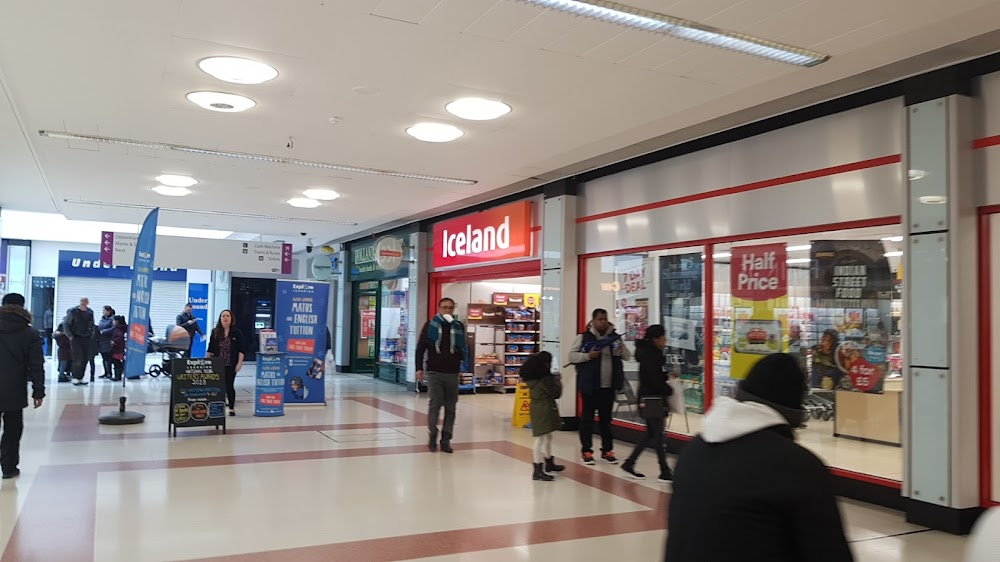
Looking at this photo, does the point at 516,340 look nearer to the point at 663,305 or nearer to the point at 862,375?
the point at 663,305

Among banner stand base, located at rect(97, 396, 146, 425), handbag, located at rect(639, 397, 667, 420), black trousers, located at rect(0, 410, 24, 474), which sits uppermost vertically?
handbag, located at rect(639, 397, 667, 420)

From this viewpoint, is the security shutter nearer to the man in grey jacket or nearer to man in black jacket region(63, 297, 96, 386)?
man in black jacket region(63, 297, 96, 386)

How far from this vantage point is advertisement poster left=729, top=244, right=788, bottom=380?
22.5ft

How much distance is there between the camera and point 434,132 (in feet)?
24.1

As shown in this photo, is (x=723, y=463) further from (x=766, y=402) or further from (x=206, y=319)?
(x=206, y=319)

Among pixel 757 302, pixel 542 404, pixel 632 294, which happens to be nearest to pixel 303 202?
pixel 632 294

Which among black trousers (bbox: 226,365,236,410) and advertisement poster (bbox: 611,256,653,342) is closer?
advertisement poster (bbox: 611,256,653,342)

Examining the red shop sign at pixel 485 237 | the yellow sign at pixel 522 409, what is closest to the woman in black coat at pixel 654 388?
the yellow sign at pixel 522 409

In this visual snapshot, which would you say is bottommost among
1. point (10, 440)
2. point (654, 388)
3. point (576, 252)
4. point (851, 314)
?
point (10, 440)

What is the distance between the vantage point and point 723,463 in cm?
161

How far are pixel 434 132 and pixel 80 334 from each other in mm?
8916

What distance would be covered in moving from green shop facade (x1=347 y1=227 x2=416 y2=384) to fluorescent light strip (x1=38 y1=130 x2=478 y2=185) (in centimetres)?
438

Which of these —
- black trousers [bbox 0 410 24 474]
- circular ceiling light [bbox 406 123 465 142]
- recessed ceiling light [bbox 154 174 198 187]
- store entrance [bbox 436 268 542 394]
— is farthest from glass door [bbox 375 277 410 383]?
black trousers [bbox 0 410 24 474]

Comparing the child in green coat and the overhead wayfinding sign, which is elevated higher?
the overhead wayfinding sign
